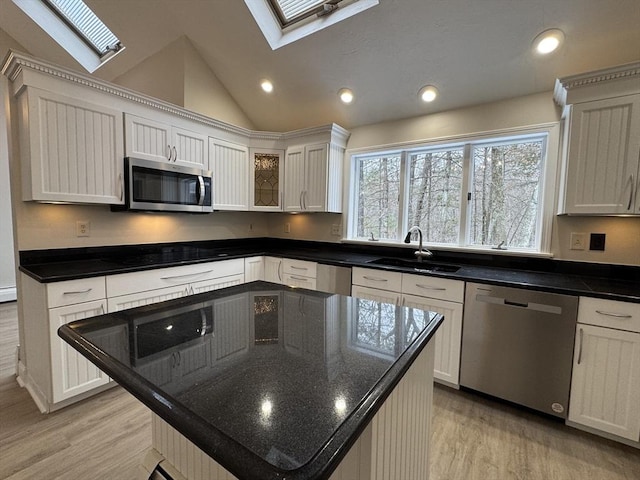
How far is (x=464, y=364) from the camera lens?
218 centimetres

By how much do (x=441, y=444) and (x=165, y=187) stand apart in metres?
2.77

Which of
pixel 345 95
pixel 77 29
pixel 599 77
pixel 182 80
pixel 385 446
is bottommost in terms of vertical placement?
pixel 385 446

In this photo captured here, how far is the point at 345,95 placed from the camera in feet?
9.81

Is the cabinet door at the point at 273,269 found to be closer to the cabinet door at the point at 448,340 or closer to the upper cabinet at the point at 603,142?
the cabinet door at the point at 448,340

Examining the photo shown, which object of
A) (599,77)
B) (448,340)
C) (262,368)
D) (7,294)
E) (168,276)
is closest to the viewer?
(262,368)

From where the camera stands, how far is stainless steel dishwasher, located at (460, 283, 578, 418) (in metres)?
1.84

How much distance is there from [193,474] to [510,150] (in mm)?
3017

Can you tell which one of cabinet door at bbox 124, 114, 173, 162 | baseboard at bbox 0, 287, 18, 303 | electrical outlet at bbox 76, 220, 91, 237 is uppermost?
cabinet door at bbox 124, 114, 173, 162

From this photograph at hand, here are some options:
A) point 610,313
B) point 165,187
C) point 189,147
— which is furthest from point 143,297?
point 610,313

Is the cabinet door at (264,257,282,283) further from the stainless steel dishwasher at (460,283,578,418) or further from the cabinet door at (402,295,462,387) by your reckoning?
the stainless steel dishwasher at (460,283,578,418)

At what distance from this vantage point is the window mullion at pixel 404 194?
10.1 feet

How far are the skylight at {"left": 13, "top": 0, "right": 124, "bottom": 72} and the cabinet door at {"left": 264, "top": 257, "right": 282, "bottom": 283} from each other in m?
2.80

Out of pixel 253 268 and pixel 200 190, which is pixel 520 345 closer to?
pixel 253 268

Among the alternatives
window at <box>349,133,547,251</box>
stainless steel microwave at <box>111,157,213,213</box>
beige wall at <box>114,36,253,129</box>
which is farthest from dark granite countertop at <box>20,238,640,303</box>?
beige wall at <box>114,36,253,129</box>
